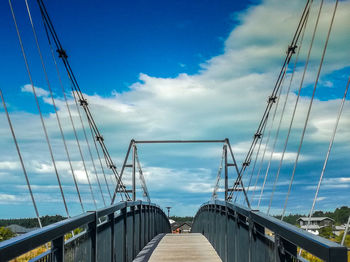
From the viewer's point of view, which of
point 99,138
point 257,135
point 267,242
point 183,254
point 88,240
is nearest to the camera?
point 267,242

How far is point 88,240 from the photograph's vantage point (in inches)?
184

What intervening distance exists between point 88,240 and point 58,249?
1.21 meters

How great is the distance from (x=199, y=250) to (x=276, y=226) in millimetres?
7099

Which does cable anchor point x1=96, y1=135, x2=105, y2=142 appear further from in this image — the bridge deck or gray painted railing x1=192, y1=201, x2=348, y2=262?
gray painted railing x1=192, y1=201, x2=348, y2=262

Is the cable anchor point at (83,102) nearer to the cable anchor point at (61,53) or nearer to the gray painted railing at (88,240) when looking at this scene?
the cable anchor point at (61,53)

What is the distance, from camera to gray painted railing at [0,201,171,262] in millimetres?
2654

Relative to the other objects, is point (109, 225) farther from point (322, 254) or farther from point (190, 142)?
point (190, 142)

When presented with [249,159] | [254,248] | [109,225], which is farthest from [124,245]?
[249,159]

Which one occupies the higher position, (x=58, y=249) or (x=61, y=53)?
A: (x=61, y=53)

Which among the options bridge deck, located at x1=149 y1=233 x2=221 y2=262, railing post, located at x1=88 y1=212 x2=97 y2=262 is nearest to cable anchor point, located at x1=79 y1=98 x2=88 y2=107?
bridge deck, located at x1=149 y1=233 x2=221 y2=262

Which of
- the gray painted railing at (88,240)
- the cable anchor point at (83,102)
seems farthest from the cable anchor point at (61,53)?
the gray painted railing at (88,240)

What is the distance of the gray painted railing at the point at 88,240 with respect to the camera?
2.65 metres

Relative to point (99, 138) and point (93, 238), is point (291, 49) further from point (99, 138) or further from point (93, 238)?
point (93, 238)

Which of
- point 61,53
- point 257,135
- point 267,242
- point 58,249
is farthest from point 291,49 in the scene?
point 58,249
